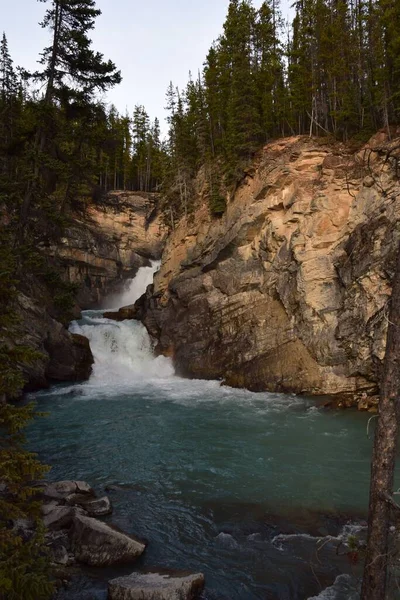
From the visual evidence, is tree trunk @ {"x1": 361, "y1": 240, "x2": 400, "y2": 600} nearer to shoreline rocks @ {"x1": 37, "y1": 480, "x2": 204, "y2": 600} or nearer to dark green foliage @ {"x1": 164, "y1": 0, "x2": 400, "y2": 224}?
shoreline rocks @ {"x1": 37, "y1": 480, "x2": 204, "y2": 600}

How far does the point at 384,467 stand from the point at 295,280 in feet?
56.2

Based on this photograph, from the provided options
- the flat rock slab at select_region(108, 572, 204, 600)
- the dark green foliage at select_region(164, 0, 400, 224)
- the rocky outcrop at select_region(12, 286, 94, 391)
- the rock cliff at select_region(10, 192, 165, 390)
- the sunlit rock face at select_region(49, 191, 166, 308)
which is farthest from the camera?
the sunlit rock face at select_region(49, 191, 166, 308)

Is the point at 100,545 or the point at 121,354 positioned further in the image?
the point at 121,354

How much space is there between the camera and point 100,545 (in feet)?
24.9

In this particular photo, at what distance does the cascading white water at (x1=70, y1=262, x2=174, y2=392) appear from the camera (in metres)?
26.1

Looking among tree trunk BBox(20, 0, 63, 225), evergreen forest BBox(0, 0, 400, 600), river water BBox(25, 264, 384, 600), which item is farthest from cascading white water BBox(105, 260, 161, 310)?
tree trunk BBox(20, 0, 63, 225)

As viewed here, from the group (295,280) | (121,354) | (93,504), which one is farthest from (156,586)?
(121,354)

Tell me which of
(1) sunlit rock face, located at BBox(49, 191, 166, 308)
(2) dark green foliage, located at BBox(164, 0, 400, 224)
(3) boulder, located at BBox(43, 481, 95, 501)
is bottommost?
(3) boulder, located at BBox(43, 481, 95, 501)

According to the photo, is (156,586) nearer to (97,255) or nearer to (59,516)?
(59,516)

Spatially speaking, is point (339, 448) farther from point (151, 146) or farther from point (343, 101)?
point (151, 146)

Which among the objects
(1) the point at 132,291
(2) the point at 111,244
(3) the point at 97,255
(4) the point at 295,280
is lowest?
(4) the point at 295,280

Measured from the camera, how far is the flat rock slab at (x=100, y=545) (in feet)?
24.5

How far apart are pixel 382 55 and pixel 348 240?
1362cm

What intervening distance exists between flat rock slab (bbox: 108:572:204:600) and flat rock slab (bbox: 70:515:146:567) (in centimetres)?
80
